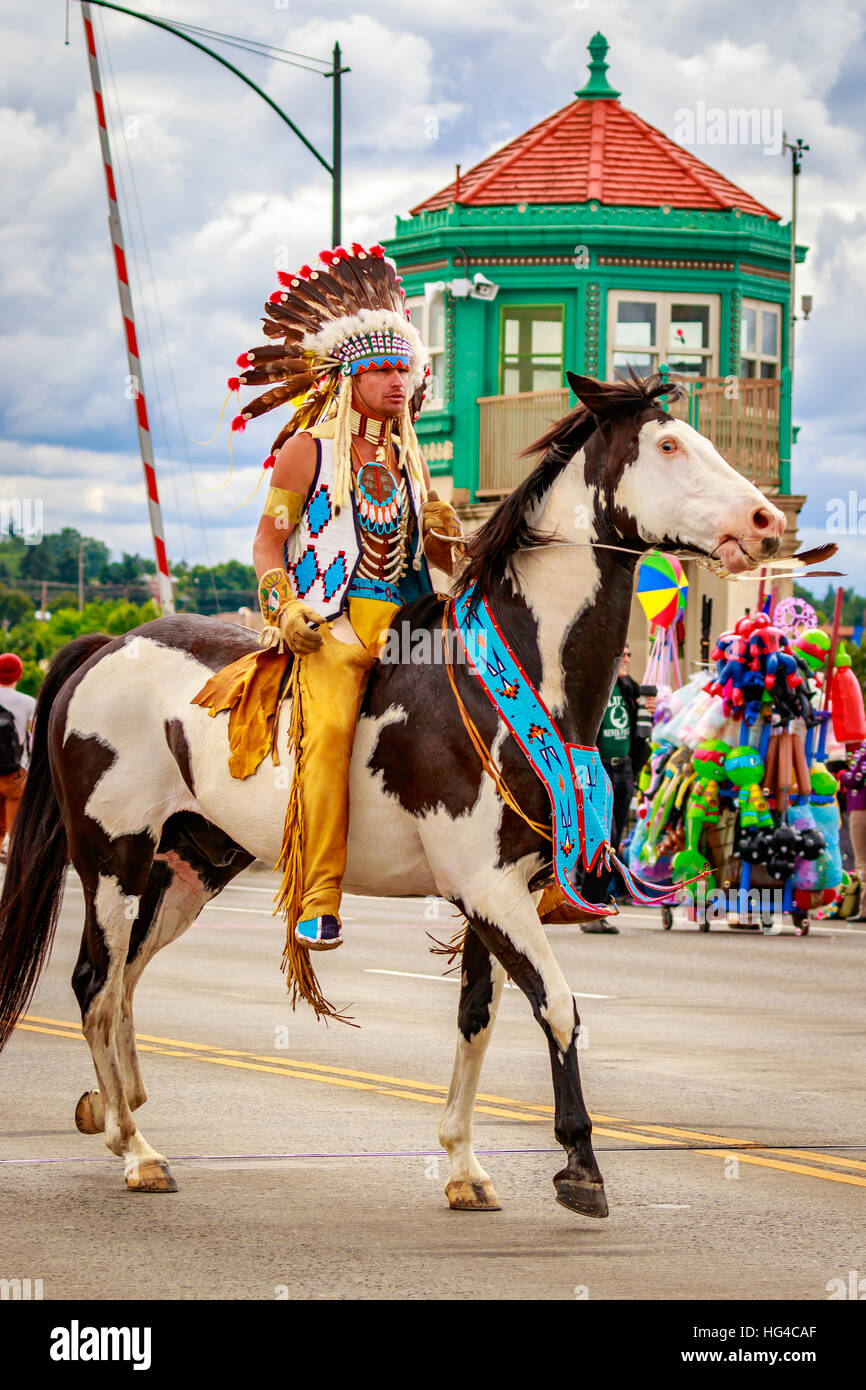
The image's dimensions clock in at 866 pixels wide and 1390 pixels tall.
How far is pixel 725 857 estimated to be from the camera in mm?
17344

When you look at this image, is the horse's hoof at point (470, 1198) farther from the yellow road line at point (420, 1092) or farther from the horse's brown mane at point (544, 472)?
the horse's brown mane at point (544, 472)

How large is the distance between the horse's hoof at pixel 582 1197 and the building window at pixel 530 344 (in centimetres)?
2565

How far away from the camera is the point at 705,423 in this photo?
29047mm

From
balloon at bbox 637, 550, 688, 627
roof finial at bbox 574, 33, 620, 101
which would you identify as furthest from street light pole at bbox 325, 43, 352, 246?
roof finial at bbox 574, 33, 620, 101

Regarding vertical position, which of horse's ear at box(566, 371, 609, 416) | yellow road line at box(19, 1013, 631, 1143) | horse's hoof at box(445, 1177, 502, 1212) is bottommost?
yellow road line at box(19, 1013, 631, 1143)

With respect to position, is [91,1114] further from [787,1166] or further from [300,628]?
[787,1166]

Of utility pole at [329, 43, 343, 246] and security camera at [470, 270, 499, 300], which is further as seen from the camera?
security camera at [470, 270, 499, 300]

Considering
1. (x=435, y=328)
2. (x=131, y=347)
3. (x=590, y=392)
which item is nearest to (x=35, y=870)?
(x=590, y=392)

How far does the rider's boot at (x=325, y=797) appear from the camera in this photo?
657cm

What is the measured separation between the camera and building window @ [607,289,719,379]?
3039 cm

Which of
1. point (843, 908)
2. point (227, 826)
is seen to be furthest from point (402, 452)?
point (843, 908)

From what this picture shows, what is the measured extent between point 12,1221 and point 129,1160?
66 cm

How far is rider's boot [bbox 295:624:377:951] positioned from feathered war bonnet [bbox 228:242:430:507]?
754 mm

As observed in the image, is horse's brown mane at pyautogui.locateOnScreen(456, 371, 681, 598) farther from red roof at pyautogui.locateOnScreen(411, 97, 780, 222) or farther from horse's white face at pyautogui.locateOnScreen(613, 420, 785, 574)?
red roof at pyautogui.locateOnScreen(411, 97, 780, 222)
